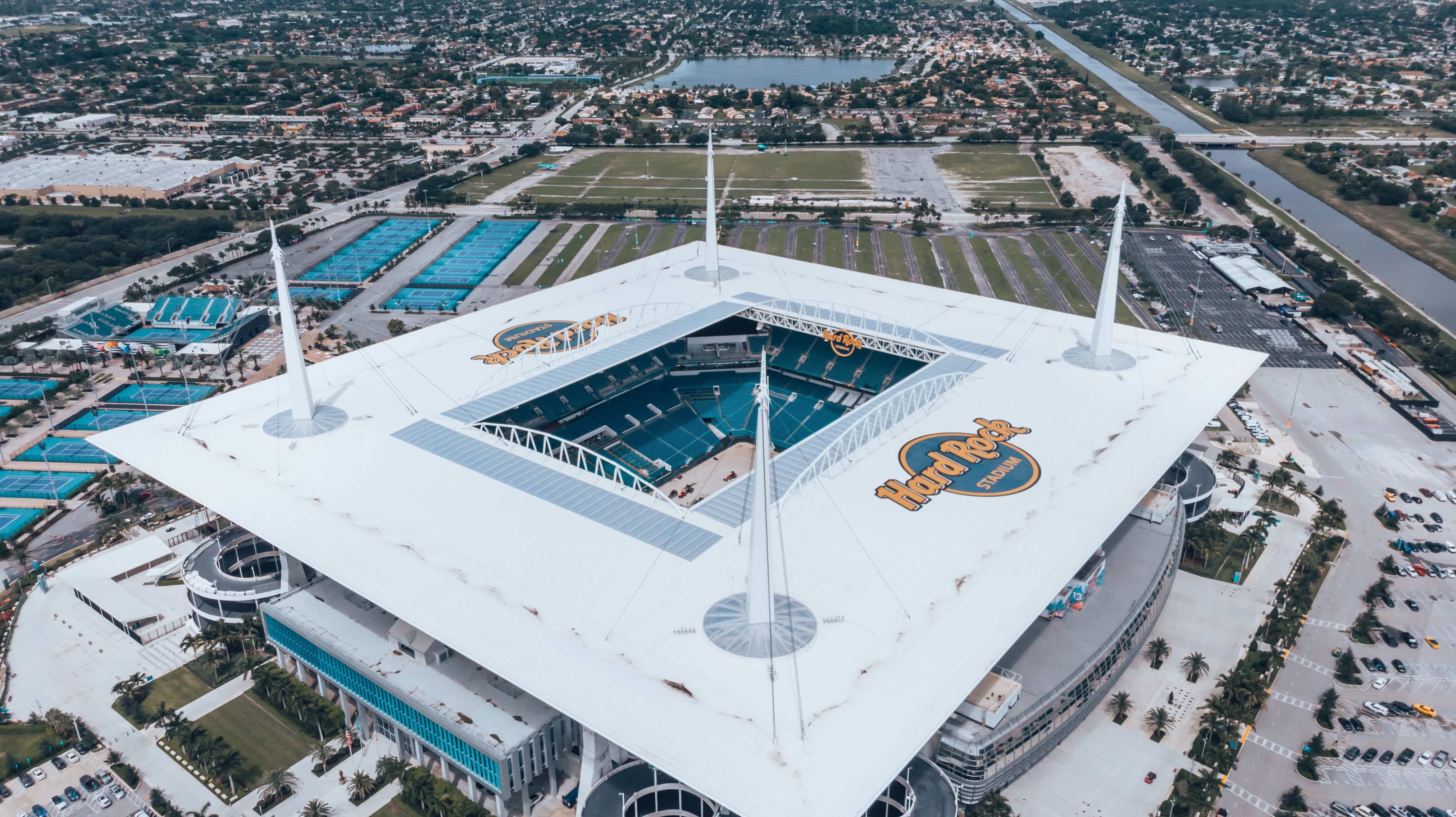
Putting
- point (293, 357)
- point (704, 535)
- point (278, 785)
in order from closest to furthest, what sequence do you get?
point (278, 785)
point (704, 535)
point (293, 357)

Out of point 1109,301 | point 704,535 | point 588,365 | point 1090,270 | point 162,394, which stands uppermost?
point 1109,301

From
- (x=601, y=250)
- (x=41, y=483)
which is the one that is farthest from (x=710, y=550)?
(x=601, y=250)

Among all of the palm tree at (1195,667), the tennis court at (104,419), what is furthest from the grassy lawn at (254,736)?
the palm tree at (1195,667)

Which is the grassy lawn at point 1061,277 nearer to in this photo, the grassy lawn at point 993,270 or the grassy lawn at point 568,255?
the grassy lawn at point 993,270

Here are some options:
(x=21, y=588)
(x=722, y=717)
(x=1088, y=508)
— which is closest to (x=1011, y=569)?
(x=1088, y=508)

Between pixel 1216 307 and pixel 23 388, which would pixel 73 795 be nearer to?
pixel 23 388

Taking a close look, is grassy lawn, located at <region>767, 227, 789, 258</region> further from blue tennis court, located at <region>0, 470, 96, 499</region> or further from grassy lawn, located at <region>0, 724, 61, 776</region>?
grassy lawn, located at <region>0, 724, 61, 776</region>

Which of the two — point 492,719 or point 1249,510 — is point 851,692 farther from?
point 1249,510
